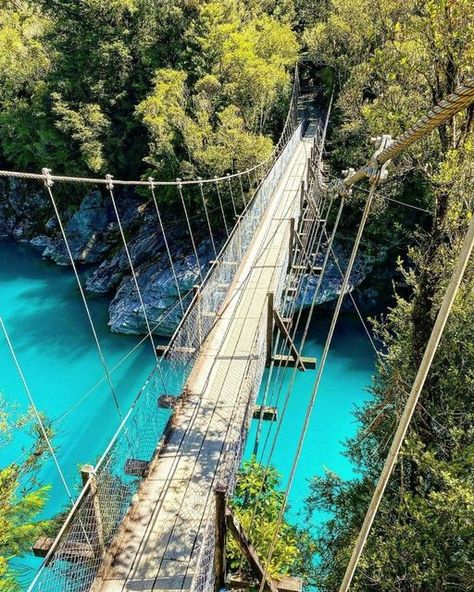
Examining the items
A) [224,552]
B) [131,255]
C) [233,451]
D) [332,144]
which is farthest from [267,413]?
[332,144]

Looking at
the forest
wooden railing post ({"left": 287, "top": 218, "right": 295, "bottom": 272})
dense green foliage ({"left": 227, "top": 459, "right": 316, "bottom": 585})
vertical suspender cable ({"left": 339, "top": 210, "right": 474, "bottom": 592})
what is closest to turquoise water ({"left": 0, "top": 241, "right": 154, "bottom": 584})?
the forest

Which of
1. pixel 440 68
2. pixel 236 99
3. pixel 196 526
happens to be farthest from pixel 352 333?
pixel 196 526

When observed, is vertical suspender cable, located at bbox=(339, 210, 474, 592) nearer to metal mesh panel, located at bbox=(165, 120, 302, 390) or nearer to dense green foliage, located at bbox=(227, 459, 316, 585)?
dense green foliage, located at bbox=(227, 459, 316, 585)

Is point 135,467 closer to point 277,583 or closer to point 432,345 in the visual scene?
point 277,583

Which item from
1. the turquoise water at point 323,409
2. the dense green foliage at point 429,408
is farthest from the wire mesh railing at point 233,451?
the turquoise water at point 323,409

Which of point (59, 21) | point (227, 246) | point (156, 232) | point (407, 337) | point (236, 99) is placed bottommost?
point (156, 232)

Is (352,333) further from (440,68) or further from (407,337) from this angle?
(440,68)

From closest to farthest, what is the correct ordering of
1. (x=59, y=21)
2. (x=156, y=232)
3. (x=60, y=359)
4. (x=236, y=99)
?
1. (x=60, y=359)
2. (x=236, y=99)
3. (x=156, y=232)
4. (x=59, y=21)
